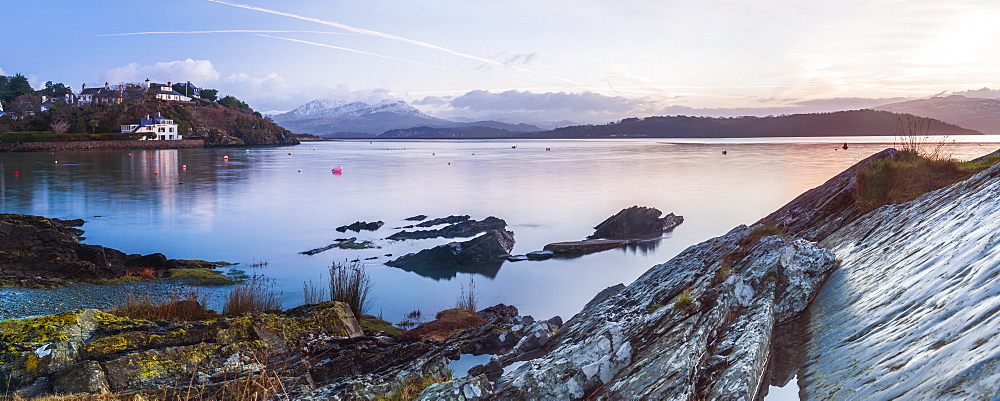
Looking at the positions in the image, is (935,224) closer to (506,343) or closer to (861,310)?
(861,310)

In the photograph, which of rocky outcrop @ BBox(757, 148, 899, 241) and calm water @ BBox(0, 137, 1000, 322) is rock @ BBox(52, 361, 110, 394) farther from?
rocky outcrop @ BBox(757, 148, 899, 241)

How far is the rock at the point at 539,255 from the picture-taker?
18.4 meters

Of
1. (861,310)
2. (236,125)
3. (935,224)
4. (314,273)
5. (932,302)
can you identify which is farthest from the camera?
(236,125)

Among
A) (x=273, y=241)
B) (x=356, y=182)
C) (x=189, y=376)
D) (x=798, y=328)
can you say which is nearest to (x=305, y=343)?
(x=189, y=376)

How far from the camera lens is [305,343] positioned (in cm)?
799

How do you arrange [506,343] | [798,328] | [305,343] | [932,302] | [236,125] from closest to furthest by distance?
[932,302] → [798,328] → [305,343] → [506,343] → [236,125]

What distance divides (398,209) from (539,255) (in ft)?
47.3

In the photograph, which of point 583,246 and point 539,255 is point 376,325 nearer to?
point 539,255

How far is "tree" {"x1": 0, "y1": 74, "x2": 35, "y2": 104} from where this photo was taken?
466ft

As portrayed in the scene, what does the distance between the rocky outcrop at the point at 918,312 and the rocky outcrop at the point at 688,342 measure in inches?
18.0

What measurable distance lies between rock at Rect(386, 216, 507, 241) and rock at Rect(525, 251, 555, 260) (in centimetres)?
398

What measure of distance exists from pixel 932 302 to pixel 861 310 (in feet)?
3.17

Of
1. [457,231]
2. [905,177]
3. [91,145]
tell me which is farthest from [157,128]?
[905,177]

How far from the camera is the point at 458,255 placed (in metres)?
17.5
